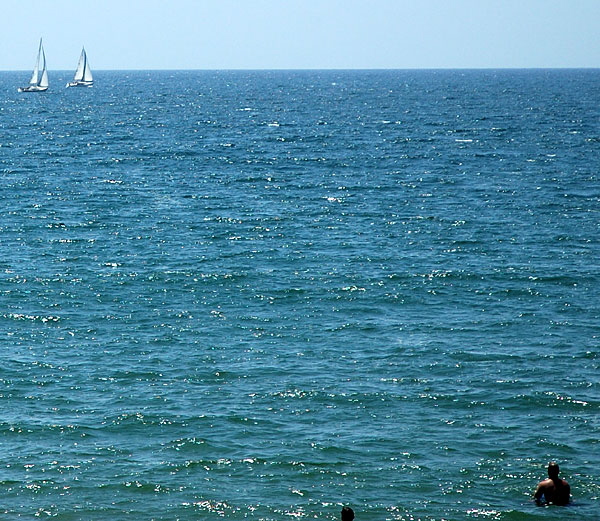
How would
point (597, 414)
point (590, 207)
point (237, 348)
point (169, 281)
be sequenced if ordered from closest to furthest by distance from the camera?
point (597, 414), point (237, 348), point (169, 281), point (590, 207)

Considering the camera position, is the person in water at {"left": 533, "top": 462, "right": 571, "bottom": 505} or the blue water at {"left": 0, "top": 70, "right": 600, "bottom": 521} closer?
the person in water at {"left": 533, "top": 462, "right": 571, "bottom": 505}

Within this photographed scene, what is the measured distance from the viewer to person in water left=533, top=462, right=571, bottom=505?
26.1 m

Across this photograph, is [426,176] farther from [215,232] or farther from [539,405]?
[539,405]

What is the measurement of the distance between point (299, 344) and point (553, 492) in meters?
17.5

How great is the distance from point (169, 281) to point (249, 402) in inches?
720

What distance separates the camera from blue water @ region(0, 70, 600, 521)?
94.6ft

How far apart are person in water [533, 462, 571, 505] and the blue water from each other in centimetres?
26

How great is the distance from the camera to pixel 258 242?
6172 cm

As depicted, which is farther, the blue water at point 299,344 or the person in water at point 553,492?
the blue water at point 299,344

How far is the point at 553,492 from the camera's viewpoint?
26188mm

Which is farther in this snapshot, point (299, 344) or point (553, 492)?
point (299, 344)

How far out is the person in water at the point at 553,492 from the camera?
26141 millimetres

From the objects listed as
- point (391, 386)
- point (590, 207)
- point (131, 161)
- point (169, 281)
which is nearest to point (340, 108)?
point (131, 161)

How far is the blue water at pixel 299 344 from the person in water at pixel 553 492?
0.26 m
